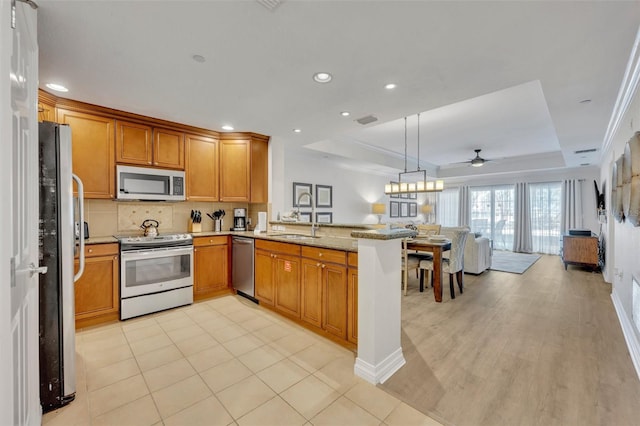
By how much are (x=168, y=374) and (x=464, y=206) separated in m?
9.39

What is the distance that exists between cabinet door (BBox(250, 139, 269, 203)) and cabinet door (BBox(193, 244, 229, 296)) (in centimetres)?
93

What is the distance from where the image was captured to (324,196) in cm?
620

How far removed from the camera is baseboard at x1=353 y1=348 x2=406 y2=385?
198 cm

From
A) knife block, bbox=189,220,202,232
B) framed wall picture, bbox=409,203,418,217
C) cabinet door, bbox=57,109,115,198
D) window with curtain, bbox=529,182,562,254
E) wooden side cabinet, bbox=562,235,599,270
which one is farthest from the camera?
framed wall picture, bbox=409,203,418,217

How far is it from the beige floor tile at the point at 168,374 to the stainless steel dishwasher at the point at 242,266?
1362 mm

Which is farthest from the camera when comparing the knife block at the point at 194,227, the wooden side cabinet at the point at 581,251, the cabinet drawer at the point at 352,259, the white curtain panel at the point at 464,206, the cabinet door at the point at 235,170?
the white curtain panel at the point at 464,206

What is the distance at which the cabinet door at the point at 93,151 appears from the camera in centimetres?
296

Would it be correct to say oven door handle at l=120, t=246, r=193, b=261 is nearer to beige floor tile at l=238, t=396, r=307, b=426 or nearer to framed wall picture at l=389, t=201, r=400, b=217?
beige floor tile at l=238, t=396, r=307, b=426

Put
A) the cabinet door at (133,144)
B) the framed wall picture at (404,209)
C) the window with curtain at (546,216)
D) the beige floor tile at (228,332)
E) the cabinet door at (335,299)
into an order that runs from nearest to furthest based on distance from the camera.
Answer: the cabinet door at (335,299)
the beige floor tile at (228,332)
the cabinet door at (133,144)
the window with curtain at (546,216)
the framed wall picture at (404,209)

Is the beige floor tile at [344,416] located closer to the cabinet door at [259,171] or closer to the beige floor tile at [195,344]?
the beige floor tile at [195,344]

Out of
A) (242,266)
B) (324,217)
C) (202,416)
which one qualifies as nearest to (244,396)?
(202,416)

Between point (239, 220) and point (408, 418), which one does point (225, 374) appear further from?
point (239, 220)

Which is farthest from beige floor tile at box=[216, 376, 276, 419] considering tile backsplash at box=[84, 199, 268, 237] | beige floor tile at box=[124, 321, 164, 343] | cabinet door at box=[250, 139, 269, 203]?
cabinet door at box=[250, 139, 269, 203]

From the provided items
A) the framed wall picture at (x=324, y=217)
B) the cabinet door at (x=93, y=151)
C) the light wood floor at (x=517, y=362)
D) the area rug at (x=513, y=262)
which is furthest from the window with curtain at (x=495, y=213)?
the cabinet door at (x=93, y=151)
